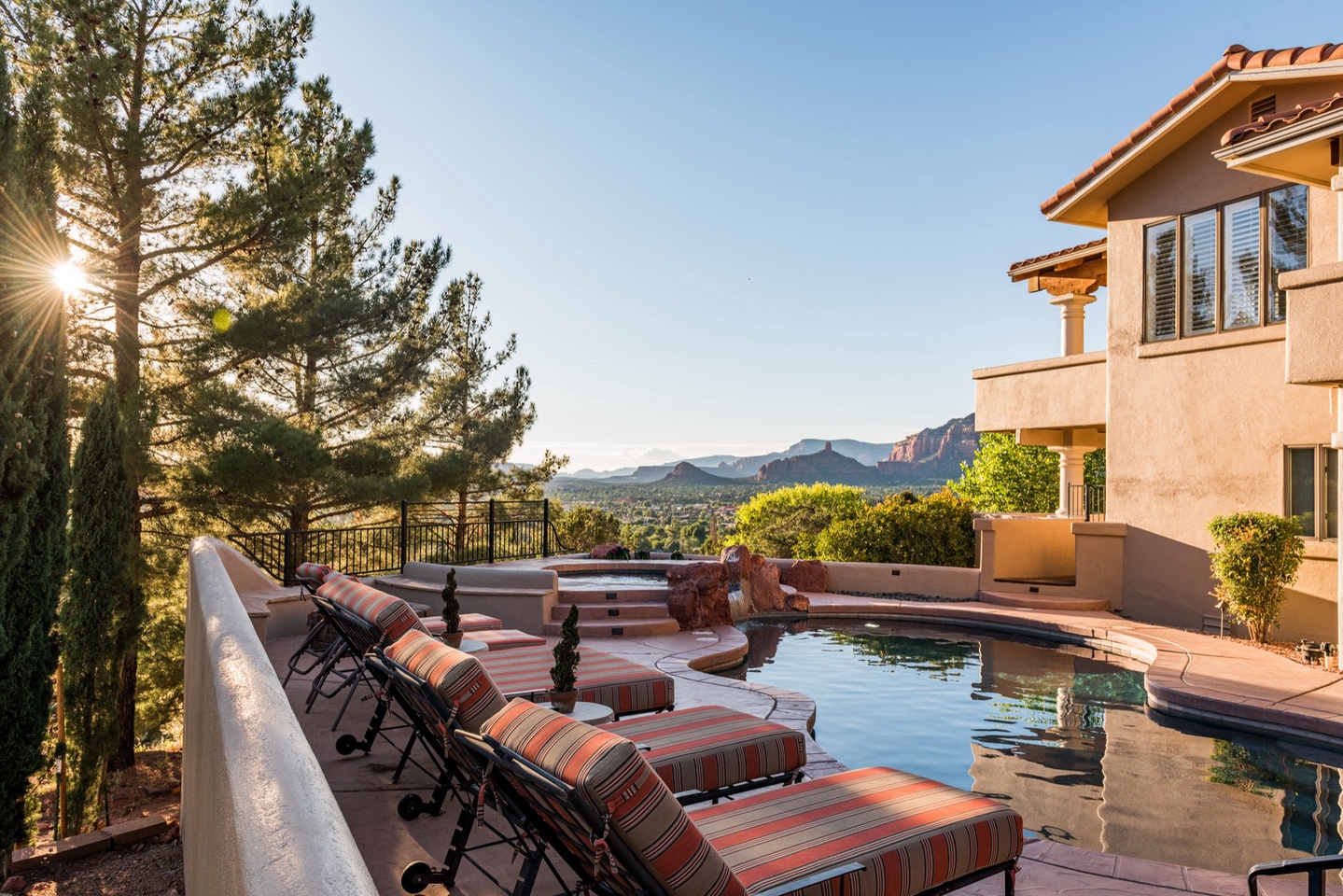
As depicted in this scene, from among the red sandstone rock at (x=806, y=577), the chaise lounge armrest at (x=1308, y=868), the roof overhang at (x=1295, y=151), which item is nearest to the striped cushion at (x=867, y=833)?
the chaise lounge armrest at (x=1308, y=868)

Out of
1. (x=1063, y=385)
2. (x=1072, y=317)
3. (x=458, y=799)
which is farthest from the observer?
(x=1072, y=317)

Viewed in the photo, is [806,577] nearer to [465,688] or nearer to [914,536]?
[914,536]

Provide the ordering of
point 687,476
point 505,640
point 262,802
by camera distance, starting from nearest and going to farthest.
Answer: point 262,802
point 505,640
point 687,476

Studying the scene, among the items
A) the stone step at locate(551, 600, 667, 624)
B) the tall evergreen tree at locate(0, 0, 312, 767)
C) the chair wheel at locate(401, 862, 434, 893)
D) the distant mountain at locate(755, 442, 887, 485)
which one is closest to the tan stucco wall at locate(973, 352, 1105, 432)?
the stone step at locate(551, 600, 667, 624)

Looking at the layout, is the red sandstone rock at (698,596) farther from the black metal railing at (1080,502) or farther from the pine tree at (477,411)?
the pine tree at (477,411)

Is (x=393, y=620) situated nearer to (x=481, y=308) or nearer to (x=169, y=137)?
(x=169, y=137)

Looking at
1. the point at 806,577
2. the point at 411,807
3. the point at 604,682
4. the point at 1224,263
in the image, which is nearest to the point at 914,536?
the point at 806,577

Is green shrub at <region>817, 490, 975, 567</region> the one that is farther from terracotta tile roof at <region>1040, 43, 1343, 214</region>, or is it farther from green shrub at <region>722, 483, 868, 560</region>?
green shrub at <region>722, 483, 868, 560</region>

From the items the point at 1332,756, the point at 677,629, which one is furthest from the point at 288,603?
the point at 1332,756

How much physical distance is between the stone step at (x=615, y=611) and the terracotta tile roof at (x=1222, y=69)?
33.4 ft

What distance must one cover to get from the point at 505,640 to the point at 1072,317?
43.8 ft

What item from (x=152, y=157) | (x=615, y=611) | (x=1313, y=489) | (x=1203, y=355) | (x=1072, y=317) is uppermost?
(x=152, y=157)

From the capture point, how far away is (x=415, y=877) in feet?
11.2

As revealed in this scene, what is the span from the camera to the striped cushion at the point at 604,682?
5.75 metres
